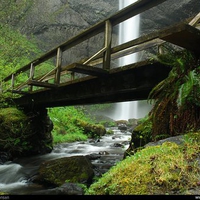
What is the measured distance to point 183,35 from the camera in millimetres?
2986

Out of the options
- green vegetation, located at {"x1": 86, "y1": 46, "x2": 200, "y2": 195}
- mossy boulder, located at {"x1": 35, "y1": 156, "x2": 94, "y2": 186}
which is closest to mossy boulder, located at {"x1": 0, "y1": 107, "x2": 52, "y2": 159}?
mossy boulder, located at {"x1": 35, "y1": 156, "x2": 94, "y2": 186}

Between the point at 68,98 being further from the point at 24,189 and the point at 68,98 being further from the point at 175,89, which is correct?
the point at 175,89

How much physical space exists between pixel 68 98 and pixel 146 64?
3.99 metres

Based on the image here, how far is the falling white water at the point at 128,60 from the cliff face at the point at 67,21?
5.69 ft

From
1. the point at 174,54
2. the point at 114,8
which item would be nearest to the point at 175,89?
the point at 174,54

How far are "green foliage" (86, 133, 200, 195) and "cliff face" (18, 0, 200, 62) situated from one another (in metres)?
37.8

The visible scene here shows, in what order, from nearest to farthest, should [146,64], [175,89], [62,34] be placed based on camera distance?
[175,89], [146,64], [62,34]

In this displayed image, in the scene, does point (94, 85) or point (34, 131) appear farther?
point (34, 131)

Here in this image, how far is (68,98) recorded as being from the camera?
8.01 metres

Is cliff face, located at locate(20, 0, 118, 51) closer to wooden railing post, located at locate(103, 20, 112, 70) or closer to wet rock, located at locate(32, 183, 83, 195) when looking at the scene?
wooden railing post, located at locate(103, 20, 112, 70)

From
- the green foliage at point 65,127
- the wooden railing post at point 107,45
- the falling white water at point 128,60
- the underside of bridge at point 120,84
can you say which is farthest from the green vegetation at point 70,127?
the falling white water at point 128,60

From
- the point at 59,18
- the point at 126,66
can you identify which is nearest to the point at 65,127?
the point at 126,66

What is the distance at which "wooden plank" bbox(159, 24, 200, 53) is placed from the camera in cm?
287
